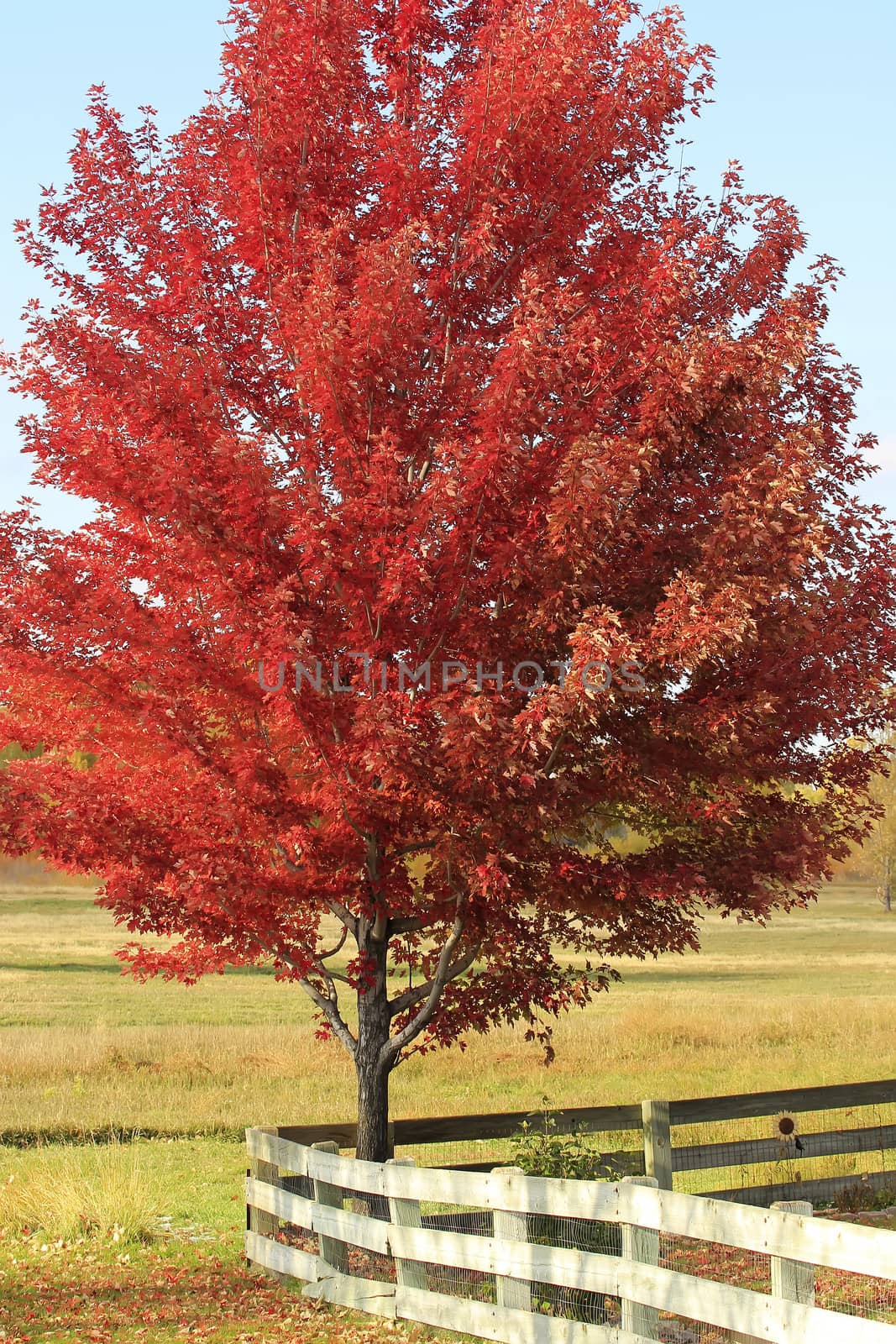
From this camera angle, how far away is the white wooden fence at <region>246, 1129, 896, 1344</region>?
6398 millimetres

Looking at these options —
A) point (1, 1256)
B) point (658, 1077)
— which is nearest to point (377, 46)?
point (1, 1256)

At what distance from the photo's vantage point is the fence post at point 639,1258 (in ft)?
24.3

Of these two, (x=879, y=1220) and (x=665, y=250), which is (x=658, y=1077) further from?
(x=665, y=250)

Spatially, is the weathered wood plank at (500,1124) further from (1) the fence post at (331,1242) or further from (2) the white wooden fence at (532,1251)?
(1) the fence post at (331,1242)

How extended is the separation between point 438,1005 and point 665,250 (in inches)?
270

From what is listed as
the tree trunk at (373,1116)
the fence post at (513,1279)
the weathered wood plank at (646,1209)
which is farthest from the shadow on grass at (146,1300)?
the fence post at (513,1279)

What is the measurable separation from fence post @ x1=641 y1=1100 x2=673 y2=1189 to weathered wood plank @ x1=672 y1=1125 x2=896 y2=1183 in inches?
10.5

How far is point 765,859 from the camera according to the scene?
409 inches

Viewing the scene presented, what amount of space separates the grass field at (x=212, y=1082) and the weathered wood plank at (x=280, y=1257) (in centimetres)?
18

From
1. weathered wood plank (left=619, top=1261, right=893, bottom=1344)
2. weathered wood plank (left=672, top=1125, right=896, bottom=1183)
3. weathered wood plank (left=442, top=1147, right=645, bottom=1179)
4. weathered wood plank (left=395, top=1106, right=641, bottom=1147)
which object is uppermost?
weathered wood plank (left=395, top=1106, right=641, bottom=1147)

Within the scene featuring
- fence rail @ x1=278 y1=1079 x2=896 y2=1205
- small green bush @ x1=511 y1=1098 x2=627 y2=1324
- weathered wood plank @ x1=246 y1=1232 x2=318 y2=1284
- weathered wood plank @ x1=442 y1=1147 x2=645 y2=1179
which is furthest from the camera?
fence rail @ x1=278 y1=1079 x2=896 y2=1205

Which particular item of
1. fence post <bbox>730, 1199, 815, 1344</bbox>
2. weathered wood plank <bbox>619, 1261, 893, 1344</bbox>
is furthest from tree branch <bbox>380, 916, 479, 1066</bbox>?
fence post <bbox>730, 1199, 815, 1344</bbox>

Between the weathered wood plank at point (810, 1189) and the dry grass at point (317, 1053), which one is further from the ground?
the weathered wood plank at point (810, 1189)

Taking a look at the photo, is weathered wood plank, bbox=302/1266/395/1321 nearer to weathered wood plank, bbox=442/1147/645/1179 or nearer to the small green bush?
the small green bush
